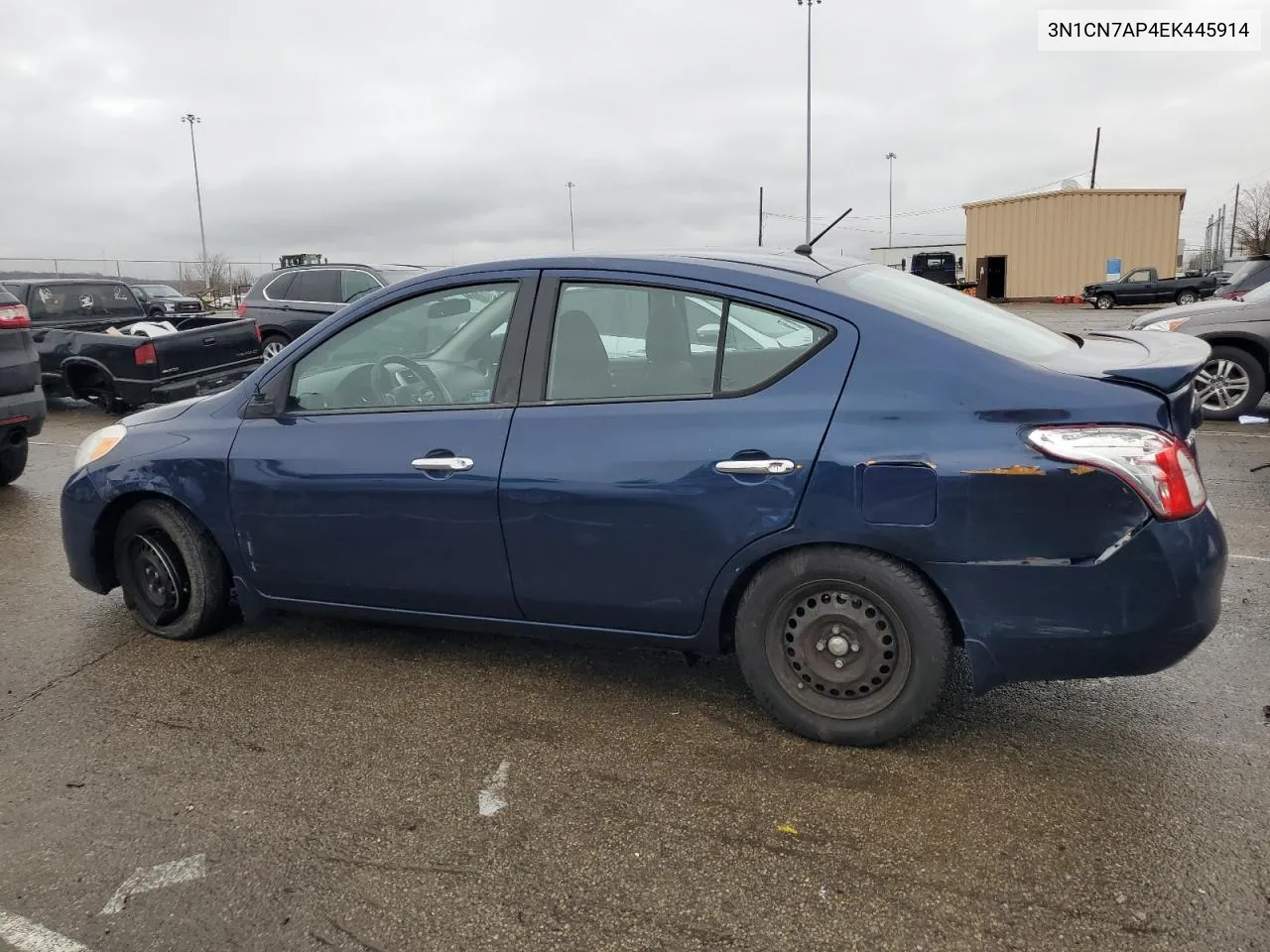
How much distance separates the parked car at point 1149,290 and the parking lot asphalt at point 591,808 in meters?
34.3

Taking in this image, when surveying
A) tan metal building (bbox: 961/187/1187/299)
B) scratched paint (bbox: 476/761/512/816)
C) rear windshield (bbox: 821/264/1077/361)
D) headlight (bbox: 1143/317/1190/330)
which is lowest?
scratched paint (bbox: 476/761/512/816)

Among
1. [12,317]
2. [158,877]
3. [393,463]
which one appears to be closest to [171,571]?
[393,463]

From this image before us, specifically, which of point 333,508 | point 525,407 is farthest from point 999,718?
point 333,508

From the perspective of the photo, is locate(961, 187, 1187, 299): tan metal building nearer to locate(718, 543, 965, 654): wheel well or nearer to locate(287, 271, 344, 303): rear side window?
locate(287, 271, 344, 303): rear side window

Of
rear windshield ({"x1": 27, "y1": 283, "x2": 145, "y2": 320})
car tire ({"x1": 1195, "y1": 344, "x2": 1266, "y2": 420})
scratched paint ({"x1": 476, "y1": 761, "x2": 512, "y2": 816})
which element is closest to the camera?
scratched paint ({"x1": 476, "y1": 761, "x2": 512, "y2": 816})

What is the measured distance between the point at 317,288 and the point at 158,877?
1195cm

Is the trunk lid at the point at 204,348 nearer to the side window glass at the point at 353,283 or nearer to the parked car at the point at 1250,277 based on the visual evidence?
the side window glass at the point at 353,283

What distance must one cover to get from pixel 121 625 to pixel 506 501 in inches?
90.1

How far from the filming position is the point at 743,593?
10.2ft

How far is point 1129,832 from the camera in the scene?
8.52 ft

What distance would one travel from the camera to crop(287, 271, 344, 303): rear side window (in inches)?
525

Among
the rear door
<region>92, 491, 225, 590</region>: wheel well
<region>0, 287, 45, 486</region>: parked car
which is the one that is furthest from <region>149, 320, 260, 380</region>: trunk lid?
the rear door

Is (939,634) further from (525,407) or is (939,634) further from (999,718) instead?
(525,407)

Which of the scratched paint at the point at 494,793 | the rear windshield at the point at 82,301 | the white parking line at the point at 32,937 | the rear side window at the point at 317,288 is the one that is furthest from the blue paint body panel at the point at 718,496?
the rear side window at the point at 317,288
